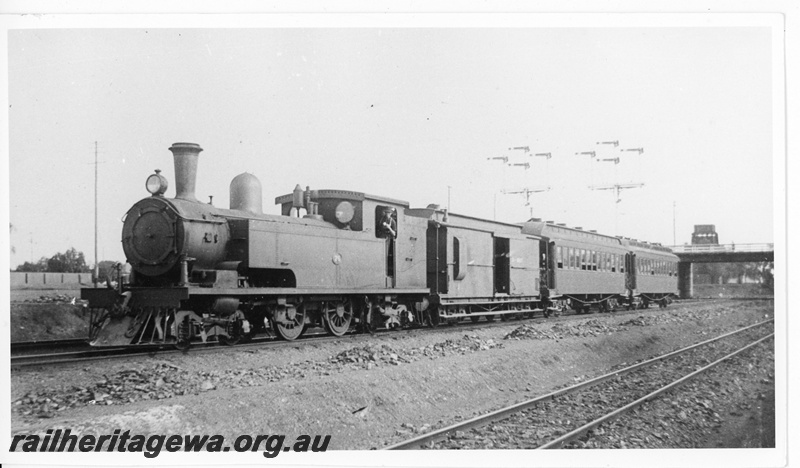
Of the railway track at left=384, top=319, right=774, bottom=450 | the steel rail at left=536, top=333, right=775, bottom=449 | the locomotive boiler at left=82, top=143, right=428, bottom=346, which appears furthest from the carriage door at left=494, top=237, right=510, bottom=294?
the steel rail at left=536, top=333, right=775, bottom=449

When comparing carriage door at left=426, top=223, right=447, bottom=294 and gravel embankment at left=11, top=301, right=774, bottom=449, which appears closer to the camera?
gravel embankment at left=11, top=301, right=774, bottom=449

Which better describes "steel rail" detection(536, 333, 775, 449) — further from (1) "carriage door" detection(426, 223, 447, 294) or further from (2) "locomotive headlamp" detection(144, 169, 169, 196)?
(2) "locomotive headlamp" detection(144, 169, 169, 196)

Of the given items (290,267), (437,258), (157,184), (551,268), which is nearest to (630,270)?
(551,268)

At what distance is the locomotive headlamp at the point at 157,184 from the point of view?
10.9 m

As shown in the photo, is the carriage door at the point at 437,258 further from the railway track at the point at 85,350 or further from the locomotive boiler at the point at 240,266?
the railway track at the point at 85,350

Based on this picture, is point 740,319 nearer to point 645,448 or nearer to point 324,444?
point 645,448

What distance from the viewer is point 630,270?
89.3 ft

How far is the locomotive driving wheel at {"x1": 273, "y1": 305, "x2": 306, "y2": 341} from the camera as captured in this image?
11.6 meters

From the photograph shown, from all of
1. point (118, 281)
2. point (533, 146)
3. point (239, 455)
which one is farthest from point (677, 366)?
point (118, 281)

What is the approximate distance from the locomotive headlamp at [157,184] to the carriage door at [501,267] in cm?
1084

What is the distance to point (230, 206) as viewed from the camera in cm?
1242

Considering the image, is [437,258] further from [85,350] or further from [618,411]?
[85,350]

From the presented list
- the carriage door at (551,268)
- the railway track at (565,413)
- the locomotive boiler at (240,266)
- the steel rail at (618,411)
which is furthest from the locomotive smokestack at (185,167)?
the carriage door at (551,268)

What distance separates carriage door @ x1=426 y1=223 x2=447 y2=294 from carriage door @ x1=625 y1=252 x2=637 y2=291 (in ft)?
45.8
